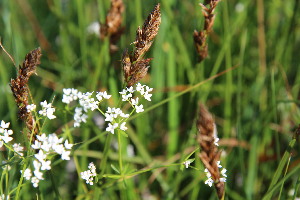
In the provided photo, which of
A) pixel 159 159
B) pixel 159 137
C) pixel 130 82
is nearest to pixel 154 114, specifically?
pixel 159 137

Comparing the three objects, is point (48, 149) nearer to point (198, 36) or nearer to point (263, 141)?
point (198, 36)

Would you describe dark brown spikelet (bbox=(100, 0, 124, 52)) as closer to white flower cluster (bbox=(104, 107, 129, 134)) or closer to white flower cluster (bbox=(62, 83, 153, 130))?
white flower cluster (bbox=(62, 83, 153, 130))

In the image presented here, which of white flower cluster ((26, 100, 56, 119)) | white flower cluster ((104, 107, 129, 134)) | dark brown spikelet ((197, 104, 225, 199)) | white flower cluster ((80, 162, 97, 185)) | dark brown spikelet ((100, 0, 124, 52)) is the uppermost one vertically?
dark brown spikelet ((100, 0, 124, 52))

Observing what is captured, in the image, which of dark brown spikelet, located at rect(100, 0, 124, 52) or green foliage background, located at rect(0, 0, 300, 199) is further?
green foliage background, located at rect(0, 0, 300, 199)

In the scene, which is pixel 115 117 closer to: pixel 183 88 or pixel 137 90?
pixel 137 90

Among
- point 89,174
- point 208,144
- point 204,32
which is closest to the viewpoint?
point 208,144

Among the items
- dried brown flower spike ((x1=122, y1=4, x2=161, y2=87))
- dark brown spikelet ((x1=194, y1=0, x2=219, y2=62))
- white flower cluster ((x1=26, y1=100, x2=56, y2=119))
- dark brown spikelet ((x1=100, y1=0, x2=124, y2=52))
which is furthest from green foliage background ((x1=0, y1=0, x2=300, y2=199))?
dried brown flower spike ((x1=122, y1=4, x2=161, y2=87))

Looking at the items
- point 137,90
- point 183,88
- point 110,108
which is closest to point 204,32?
point 137,90
